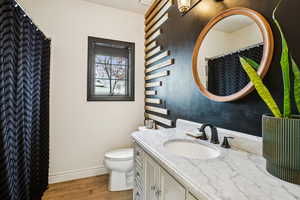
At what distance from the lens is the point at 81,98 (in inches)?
83.7

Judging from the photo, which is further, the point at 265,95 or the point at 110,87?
the point at 110,87

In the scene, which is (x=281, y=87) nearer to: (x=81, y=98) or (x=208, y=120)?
(x=208, y=120)

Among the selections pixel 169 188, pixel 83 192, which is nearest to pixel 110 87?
pixel 83 192

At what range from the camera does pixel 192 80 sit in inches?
54.2

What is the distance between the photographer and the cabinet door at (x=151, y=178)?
2.91 ft

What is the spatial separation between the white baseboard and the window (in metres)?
1.04

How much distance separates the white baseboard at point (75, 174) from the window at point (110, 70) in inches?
41.1

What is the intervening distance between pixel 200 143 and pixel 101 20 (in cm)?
220

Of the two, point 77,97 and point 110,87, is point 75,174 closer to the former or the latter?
point 77,97

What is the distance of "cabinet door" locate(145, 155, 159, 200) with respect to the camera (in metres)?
0.89

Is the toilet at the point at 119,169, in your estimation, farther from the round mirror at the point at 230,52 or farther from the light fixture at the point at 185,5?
the light fixture at the point at 185,5

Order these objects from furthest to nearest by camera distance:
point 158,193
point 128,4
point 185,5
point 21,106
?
point 128,4
point 185,5
point 21,106
point 158,193

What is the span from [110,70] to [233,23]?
181 centimetres

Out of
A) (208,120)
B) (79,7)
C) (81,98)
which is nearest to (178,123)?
(208,120)
